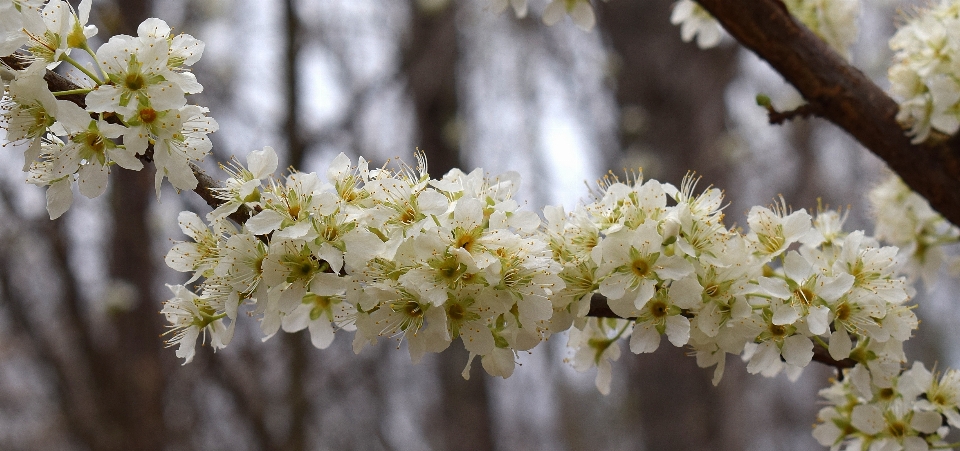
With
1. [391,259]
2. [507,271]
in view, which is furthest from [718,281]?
[391,259]

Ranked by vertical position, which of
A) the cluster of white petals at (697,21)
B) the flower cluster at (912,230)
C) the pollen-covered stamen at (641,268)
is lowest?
the flower cluster at (912,230)

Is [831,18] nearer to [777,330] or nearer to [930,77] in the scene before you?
[930,77]

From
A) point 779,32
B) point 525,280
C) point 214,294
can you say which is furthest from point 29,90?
point 779,32

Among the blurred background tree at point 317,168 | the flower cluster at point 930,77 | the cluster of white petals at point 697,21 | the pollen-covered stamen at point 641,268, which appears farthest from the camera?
the blurred background tree at point 317,168

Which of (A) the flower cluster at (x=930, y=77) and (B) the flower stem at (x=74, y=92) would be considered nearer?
(B) the flower stem at (x=74, y=92)

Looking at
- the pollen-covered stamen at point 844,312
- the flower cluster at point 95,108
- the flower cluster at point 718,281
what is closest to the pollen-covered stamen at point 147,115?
the flower cluster at point 95,108

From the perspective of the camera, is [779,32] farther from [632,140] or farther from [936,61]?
[632,140]

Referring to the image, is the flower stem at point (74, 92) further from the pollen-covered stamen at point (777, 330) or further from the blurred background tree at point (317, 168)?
the blurred background tree at point (317, 168)
